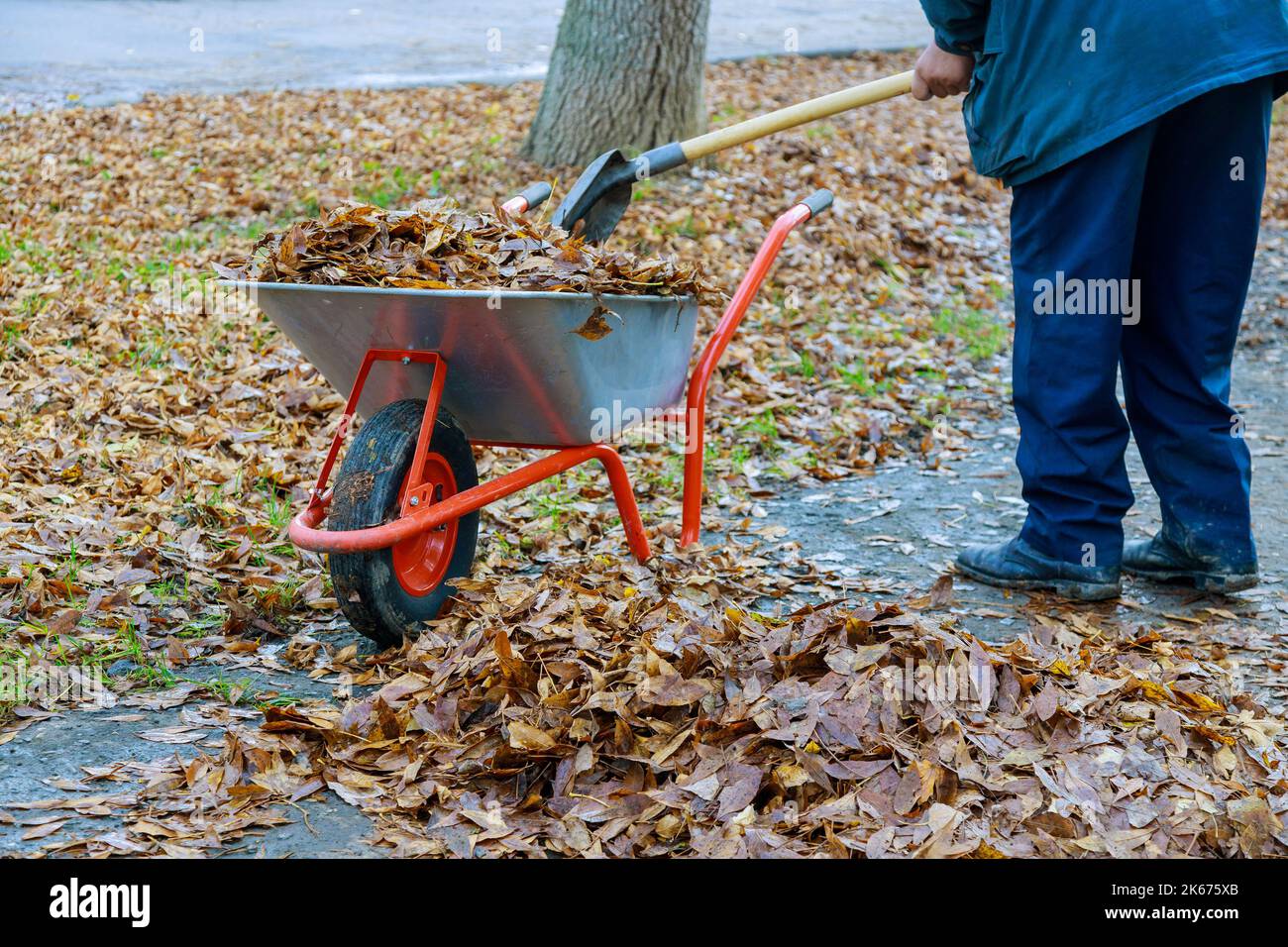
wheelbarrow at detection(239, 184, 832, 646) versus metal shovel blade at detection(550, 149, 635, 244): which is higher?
metal shovel blade at detection(550, 149, 635, 244)

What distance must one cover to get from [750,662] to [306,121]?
654cm

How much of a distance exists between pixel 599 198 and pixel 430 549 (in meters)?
1.17

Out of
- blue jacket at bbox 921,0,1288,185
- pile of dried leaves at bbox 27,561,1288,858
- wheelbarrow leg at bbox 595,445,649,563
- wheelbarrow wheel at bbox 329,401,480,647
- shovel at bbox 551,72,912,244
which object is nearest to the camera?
pile of dried leaves at bbox 27,561,1288,858

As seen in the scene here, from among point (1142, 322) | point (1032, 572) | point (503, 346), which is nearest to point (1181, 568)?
point (1032, 572)

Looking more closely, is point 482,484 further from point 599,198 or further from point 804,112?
point 804,112

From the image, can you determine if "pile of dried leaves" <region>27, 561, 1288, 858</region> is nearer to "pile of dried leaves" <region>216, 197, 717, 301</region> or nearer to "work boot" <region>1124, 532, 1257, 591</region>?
"work boot" <region>1124, 532, 1257, 591</region>

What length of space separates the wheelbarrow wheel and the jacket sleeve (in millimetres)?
1705

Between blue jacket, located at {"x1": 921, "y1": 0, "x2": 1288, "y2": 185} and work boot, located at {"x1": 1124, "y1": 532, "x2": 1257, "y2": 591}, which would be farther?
work boot, located at {"x1": 1124, "y1": 532, "x2": 1257, "y2": 591}

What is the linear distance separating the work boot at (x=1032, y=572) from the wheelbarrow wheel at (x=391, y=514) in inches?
62.5

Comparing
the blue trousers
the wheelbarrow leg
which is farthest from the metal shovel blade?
the blue trousers

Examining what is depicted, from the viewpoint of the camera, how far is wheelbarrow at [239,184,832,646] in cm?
273

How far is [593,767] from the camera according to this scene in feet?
8.06

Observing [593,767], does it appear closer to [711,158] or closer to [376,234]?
[376,234]

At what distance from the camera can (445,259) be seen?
2.90 meters
